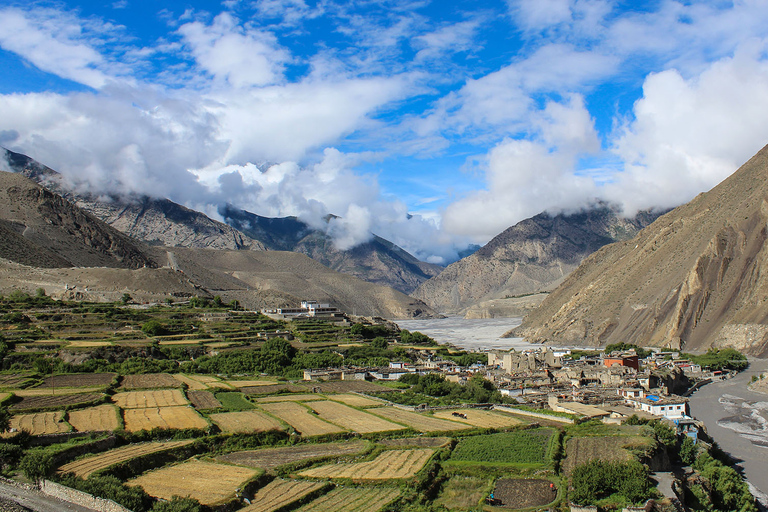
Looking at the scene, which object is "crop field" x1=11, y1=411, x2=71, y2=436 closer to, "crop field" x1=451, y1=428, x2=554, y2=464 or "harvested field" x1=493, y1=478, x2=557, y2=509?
"crop field" x1=451, y1=428, x2=554, y2=464

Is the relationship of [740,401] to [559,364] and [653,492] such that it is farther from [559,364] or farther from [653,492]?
[653,492]

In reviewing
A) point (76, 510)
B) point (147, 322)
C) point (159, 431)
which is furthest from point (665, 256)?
point (76, 510)

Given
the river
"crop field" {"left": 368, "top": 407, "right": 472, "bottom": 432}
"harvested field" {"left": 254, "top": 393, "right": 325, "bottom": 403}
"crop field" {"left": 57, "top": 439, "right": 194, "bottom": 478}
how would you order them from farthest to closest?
"harvested field" {"left": 254, "top": 393, "right": 325, "bottom": 403} → "crop field" {"left": 368, "top": 407, "right": 472, "bottom": 432} → the river → "crop field" {"left": 57, "top": 439, "right": 194, "bottom": 478}

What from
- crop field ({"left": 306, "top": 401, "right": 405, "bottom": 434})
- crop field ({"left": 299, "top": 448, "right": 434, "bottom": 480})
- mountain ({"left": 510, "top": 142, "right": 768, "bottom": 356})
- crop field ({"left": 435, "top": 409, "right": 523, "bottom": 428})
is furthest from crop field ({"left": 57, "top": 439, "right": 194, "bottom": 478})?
mountain ({"left": 510, "top": 142, "right": 768, "bottom": 356})

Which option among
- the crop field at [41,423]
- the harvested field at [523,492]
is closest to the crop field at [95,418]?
the crop field at [41,423]

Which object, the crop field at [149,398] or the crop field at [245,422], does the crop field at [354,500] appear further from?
the crop field at [149,398]

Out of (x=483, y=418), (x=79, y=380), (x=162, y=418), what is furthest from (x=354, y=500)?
(x=79, y=380)
